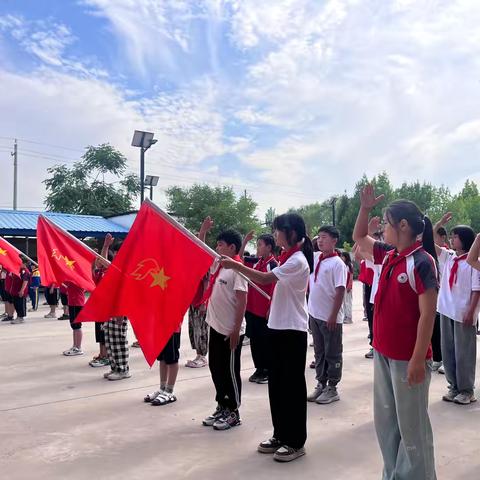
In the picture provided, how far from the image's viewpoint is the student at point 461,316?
15.9 feet

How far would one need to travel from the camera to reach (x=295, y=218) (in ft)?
12.5

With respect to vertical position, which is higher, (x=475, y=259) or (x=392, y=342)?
(x=475, y=259)

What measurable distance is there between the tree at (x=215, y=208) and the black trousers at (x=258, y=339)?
3082cm

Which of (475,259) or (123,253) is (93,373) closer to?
(123,253)

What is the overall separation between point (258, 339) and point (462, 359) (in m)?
2.26

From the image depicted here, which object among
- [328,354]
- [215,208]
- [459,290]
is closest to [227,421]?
[328,354]

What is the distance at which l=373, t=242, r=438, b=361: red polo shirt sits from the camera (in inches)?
106

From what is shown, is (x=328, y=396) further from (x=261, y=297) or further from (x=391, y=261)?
(x=391, y=261)

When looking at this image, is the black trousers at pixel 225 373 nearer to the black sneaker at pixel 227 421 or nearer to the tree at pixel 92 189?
the black sneaker at pixel 227 421

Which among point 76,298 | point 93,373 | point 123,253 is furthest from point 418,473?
point 76,298

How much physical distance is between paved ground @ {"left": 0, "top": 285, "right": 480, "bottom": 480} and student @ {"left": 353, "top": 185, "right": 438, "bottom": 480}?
616 mm

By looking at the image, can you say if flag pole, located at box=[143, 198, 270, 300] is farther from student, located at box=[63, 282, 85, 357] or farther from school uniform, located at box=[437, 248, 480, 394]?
student, located at box=[63, 282, 85, 357]

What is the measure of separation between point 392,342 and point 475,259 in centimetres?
190

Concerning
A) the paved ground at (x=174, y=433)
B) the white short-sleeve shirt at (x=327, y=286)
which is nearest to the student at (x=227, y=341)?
the paved ground at (x=174, y=433)
